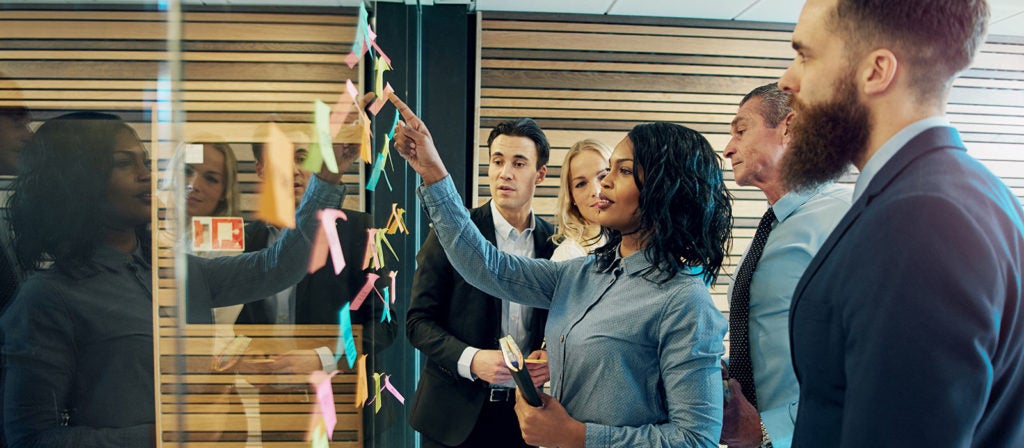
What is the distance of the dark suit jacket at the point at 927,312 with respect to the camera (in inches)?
26.9

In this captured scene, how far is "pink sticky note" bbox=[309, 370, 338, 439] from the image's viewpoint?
3.10 ft

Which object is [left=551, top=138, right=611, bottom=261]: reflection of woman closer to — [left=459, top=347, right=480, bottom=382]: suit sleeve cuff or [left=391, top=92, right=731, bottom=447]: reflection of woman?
[left=459, top=347, right=480, bottom=382]: suit sleeve cuff

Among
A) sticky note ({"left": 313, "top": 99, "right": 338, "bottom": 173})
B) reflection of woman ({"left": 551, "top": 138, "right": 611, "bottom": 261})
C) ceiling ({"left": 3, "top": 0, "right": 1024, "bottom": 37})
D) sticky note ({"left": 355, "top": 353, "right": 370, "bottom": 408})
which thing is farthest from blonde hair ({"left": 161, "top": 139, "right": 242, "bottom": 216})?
ceiling ({"left": 3, "top": 0, "right": 1024, "bottom": 37})

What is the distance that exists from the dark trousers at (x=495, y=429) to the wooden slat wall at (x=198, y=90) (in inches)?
53.3

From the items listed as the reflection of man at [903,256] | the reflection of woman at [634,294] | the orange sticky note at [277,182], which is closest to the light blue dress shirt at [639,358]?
the reflection of woman at [634,294]

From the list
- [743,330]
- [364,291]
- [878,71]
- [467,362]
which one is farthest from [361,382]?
[878,71]

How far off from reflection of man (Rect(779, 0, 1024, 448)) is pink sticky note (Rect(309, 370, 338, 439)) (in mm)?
655

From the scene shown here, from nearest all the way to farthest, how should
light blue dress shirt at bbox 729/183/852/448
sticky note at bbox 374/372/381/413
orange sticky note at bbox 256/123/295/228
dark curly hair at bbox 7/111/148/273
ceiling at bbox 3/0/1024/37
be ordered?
dark curly hair at bbox 7/111/148/273
orange sticky note at bbox 256/123/295/228
light blue dress shirt at bbox 729/183/852/448
sticky note at bbox 374/372/381/413
ceiling at bbox 3/0/1024/37

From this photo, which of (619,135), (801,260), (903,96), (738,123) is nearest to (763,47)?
(619,135)

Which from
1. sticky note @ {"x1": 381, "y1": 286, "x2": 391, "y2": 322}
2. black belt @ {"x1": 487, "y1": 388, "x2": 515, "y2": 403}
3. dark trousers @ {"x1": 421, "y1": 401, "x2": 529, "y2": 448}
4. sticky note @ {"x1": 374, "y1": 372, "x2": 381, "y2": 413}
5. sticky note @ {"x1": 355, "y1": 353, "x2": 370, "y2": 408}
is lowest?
dark trousers @ {"x1": 421, "y1": 401, "x2": 529, "y2": 448}

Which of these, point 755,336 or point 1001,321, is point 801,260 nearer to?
point 755,336

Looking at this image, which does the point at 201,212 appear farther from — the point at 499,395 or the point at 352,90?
the point at 499,395

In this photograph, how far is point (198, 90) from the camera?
53 cm

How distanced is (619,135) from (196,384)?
413 centimetres
